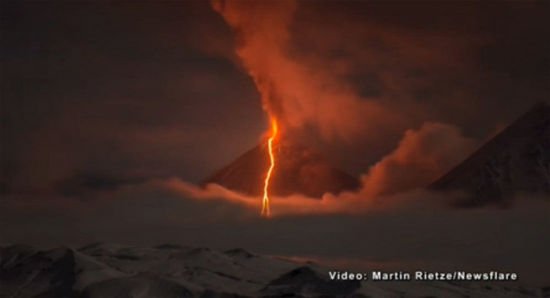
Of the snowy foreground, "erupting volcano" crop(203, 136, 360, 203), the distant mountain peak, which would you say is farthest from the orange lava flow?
the distant mountain peak

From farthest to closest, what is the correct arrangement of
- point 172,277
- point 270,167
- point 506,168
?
1. point 506,168
2. point 172,277
3. point 270,167

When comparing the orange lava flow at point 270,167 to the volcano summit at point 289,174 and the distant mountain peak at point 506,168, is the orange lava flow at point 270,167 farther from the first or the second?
the distant mountain peak at point 506,168

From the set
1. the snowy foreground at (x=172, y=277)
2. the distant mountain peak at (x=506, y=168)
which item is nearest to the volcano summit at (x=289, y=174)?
the snowy foreground at (x=172, y=277)

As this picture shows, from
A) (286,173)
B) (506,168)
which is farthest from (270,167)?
(506,168)

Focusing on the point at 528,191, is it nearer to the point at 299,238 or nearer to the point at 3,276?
the point at 299,238

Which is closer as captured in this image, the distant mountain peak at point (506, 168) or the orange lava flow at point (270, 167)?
the orange lava flow at point (270, 167)

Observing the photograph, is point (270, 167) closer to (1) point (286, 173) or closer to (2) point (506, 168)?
(1) point (286, 173)

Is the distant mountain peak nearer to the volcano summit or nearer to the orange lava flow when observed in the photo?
the volcano summit
